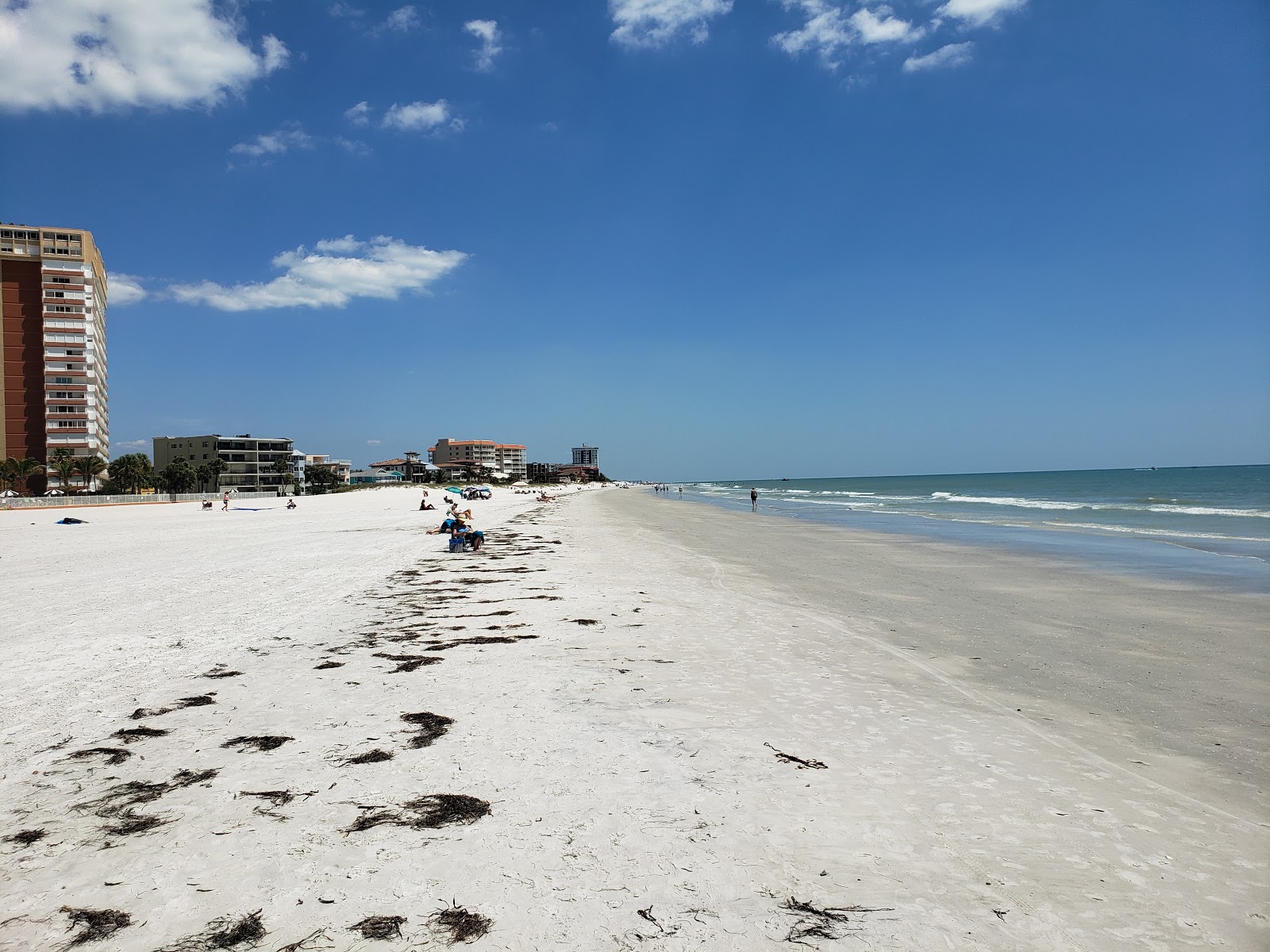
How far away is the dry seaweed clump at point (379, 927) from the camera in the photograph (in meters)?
2.93

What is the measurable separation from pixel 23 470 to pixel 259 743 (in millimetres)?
87118

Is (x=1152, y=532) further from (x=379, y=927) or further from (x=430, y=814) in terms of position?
(x=379, y=927)

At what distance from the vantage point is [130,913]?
306 centimetres

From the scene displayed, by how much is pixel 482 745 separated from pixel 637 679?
214cm

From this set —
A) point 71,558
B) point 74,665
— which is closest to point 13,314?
point 71,558

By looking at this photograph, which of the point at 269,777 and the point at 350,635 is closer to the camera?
the point at 269,777

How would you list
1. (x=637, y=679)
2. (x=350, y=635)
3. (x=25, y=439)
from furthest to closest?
(x=25, y=439), (x=350, y=635), (x=637, y=679)

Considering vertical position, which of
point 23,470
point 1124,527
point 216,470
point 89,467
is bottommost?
point 1124,527

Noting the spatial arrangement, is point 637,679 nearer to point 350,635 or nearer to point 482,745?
point 482,745

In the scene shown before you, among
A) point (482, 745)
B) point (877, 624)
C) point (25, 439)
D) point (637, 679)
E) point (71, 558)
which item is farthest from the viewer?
point (25, 439)

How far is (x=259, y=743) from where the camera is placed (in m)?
5.11

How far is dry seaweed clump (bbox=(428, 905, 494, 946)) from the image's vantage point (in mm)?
2916

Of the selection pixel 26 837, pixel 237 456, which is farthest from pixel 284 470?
pixel 26 837

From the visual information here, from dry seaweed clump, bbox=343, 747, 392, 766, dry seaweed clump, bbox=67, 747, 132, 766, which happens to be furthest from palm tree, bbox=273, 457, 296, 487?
dry seaweed clump, bbox=343, 747, 392, 766
